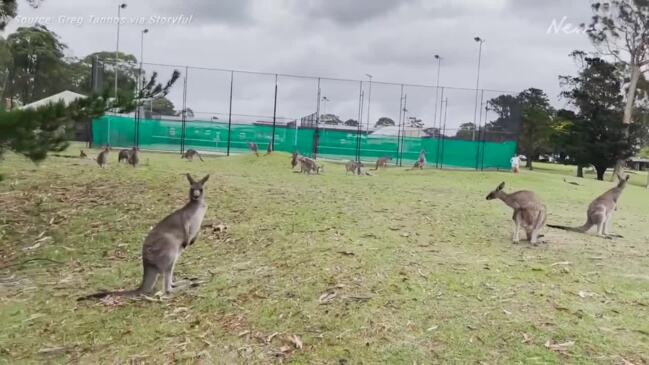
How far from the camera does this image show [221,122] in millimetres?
29766

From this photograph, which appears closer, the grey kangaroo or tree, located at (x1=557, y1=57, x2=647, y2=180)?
the grey kangaroo

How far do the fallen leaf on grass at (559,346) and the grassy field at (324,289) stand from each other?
0.01 meters

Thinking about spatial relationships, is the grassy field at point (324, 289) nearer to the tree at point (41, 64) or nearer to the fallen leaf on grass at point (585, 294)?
the fallen leaf on grass at point (585, 294)

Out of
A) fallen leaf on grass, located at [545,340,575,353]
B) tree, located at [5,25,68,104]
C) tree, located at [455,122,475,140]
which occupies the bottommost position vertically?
fallen leaf on grass, located at [545,340,575,353]

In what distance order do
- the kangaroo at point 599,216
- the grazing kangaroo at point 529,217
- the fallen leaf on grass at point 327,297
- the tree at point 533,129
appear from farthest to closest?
the tree at point 533,129 < the kangaroo at point 599,216 < the grazing kangaroo at point 529,217 < the fallen leaf on grass at point 327,297

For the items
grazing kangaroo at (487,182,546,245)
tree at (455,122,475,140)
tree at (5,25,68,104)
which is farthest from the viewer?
tree at (5,25,68,104)

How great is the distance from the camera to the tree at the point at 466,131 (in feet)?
108

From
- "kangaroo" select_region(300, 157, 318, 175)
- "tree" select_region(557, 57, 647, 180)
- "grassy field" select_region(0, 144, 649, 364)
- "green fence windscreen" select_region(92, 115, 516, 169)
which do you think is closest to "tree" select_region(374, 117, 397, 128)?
"green fence windscreen" select_region(92, 115, 516, 169)

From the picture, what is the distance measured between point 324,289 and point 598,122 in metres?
35.7

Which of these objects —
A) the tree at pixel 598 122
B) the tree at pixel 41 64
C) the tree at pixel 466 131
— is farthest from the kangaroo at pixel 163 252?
the tree at pixel 598 122

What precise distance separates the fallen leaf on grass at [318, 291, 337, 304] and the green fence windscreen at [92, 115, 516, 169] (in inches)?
966

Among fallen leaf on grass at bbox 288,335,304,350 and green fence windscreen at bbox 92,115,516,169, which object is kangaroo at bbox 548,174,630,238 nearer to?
fallen leaf on grass at bbox 288,335,304,350

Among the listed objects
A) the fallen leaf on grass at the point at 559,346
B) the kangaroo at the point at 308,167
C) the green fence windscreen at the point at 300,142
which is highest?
the green fence windscreen at the point at 300,142

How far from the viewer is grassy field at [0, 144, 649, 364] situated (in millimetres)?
4004
